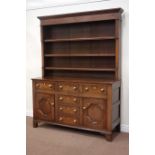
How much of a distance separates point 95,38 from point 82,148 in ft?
Answer: 6.00

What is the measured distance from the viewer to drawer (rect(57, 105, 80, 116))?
12.0 ft

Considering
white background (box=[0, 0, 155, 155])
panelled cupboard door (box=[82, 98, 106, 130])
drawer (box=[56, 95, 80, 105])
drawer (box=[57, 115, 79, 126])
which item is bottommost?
drawer (box=[57, 115, 79, 126])

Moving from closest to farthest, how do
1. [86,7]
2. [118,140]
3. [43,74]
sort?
[118,140], [86,7], [43,74]

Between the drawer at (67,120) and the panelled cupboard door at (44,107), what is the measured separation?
0.17 meters

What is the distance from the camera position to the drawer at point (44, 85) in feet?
12.7

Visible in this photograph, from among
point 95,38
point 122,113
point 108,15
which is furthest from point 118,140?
point 108,15

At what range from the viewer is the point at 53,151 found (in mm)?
3000

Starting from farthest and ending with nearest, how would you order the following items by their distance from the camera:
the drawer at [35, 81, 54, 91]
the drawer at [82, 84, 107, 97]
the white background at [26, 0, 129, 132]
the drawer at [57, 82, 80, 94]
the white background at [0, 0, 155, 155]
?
1. the drawer at [35, 81, 54, 91]
2. the white background at [26, 0, 129, 132]
3. the drawer at [57, 82, 80, 94]
4. the drawer at [82, 84, 107, 97]
5. the white background at [0, 0, 155, 155]

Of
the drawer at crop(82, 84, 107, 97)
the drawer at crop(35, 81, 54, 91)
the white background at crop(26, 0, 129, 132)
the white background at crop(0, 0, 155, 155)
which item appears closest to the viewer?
the white background at crop(0, 0, 155, 155)

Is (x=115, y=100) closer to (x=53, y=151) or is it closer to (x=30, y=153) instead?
(x=53, y=151)

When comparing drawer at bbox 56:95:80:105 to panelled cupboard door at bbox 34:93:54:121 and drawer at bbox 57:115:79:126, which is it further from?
drawer at bbox 57:115:79:126

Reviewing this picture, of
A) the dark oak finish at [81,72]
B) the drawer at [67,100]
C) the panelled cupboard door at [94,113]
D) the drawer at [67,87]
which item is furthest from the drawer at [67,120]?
the drawer at [67,87]

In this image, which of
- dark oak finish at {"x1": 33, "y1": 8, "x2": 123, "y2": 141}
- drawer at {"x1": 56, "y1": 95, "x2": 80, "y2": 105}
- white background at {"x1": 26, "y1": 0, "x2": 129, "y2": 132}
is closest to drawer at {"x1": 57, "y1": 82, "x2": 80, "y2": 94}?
dark oak finish at {"x1": 33, "y1": 8, "x2": 123, "y2": 141}

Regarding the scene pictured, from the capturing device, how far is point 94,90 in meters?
3.45
